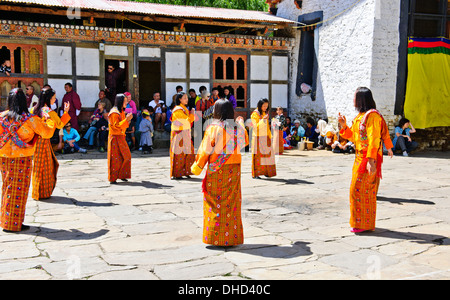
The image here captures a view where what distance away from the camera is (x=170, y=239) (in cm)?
496

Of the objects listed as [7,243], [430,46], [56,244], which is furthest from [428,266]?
[430,46]

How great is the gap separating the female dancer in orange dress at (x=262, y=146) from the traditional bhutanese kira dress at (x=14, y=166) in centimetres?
431

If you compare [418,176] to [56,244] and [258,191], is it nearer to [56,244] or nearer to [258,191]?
[258,191]

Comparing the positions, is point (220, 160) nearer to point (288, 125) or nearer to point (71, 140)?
point (71, 140)

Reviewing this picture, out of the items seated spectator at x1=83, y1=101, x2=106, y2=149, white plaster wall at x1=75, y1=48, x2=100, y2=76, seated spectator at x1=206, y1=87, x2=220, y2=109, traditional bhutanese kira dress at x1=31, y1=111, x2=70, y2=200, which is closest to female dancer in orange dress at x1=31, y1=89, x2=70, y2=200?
traditional bhutanese kira dress at x1=31, y1=111, x2=70, y2=200

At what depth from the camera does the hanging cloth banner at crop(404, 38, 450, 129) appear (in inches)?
505

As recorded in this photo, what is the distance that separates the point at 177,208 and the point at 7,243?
7.24 ft

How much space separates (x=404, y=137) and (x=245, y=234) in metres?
8.55

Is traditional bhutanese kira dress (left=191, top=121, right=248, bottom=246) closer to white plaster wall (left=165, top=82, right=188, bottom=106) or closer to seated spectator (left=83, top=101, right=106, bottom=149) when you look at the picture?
seated spectator (left=83, top=101, right=106, bottom=149)

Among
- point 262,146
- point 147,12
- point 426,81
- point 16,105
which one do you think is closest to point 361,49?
point 426,81

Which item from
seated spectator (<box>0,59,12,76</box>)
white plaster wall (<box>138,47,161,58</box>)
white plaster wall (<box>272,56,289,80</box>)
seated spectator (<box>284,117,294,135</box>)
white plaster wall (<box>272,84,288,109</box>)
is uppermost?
white plaster wall (<box>138,47,161,58</box>)

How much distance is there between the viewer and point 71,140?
Answer: 12.1m

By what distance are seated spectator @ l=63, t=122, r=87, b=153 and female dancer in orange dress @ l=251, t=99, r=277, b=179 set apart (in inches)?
211

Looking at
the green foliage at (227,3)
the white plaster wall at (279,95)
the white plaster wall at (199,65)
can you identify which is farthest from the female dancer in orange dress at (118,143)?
the green foliage at (227,3)
